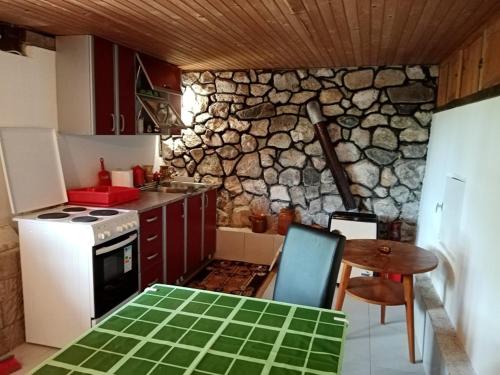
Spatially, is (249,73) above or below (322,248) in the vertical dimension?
above

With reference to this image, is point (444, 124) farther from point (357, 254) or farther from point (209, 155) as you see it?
point (209, 155)

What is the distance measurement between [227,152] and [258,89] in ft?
2.62

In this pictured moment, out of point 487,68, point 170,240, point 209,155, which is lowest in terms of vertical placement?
point 170,240

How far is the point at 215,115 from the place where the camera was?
4609 mm

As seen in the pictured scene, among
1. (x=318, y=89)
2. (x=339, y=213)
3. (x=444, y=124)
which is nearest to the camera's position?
(x=444, y=124)

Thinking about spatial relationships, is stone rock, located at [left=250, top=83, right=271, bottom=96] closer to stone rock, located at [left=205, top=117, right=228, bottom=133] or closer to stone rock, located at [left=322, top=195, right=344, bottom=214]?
stone rock, located at [left=205, top=117, right=228, bottom=133]

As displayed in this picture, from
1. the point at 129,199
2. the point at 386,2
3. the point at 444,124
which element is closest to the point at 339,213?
the point at 444,124

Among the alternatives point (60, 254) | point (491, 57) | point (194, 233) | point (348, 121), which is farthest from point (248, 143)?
point (491, 57)

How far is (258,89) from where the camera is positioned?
4441 mm

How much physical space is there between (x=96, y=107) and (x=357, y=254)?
7.31 ft

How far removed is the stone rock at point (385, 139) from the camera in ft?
13.6

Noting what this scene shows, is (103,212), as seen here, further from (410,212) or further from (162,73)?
(410,212)

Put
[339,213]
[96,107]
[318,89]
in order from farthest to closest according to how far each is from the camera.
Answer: [318,89]
[339,213]
[96,107]

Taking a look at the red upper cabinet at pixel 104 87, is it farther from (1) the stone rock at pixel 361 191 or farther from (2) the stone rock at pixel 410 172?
(2) the stone rock at pixel 410 172
